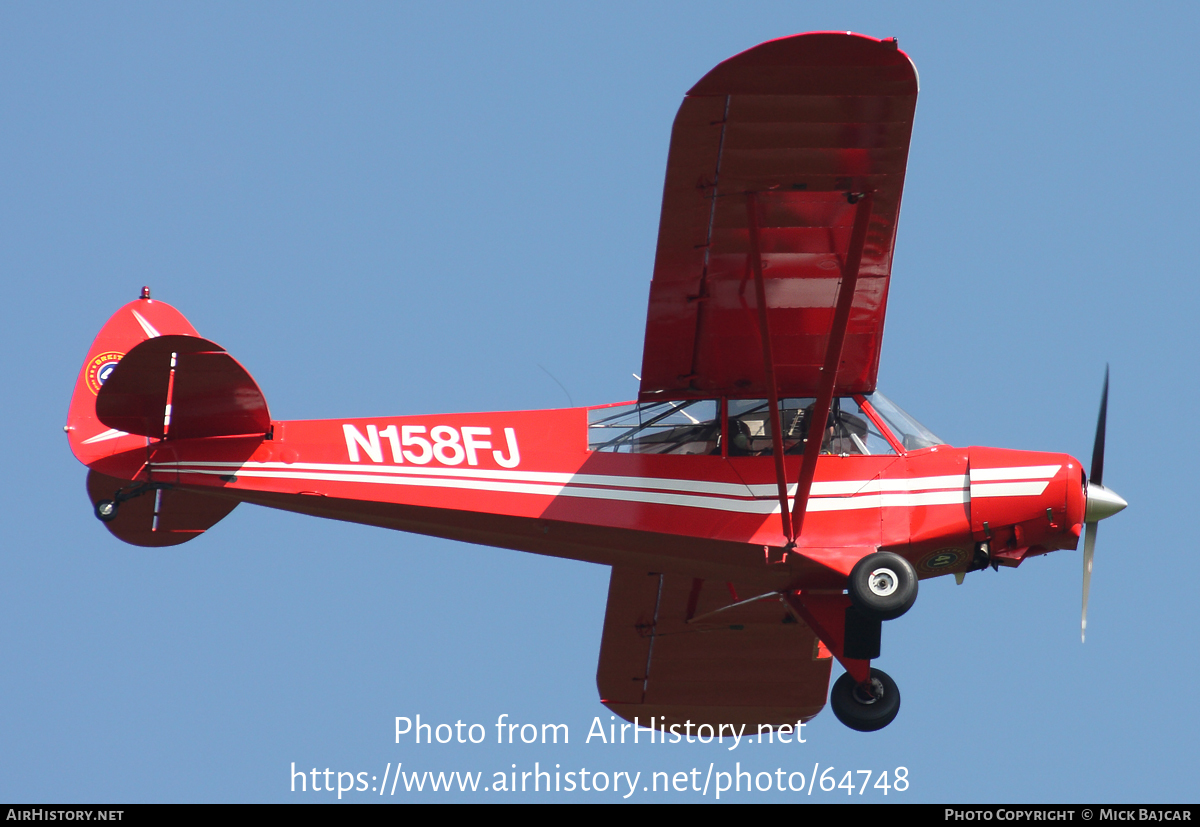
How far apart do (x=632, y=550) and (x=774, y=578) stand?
1053 millimetres

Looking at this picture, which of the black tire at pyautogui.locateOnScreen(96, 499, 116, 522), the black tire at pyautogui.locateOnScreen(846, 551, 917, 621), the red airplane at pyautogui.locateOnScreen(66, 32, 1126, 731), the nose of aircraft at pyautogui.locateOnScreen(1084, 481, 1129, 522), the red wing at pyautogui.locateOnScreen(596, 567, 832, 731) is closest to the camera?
the black tire at pyautogui.locateOnScreen(846, 551, 917, 621)

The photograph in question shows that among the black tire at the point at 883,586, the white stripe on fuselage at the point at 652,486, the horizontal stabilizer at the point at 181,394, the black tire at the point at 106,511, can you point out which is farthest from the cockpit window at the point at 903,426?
the black tire at the point at 106,511

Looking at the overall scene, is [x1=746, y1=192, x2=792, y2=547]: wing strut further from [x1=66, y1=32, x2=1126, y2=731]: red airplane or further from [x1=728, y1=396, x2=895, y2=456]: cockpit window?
Result: [x1=728, y1=396, x2=895, y2=456]: cockpit window

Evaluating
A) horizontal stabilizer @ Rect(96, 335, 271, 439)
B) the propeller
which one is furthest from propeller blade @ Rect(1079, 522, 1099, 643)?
horizontal stabilizer @ Rect(96, 335, 271, 439)

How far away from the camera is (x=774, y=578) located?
9.81 meters

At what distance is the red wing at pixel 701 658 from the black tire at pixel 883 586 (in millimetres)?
2769

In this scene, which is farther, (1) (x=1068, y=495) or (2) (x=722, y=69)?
(1) (x=1068, y=495)

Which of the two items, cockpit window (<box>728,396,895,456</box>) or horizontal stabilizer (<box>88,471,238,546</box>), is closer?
cockpit window (<box>728,396,895,456</box>)

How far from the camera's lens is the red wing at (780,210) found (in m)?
7.99

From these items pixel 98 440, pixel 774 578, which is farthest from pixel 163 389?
pixel 774 578

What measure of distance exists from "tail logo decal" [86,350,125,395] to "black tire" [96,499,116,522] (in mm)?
1327

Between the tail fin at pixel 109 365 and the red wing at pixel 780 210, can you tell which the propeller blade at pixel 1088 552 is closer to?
the red wing at pixel 780 210

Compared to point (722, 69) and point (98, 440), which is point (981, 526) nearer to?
point (722, 69)

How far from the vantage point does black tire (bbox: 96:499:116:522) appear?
9773mm
